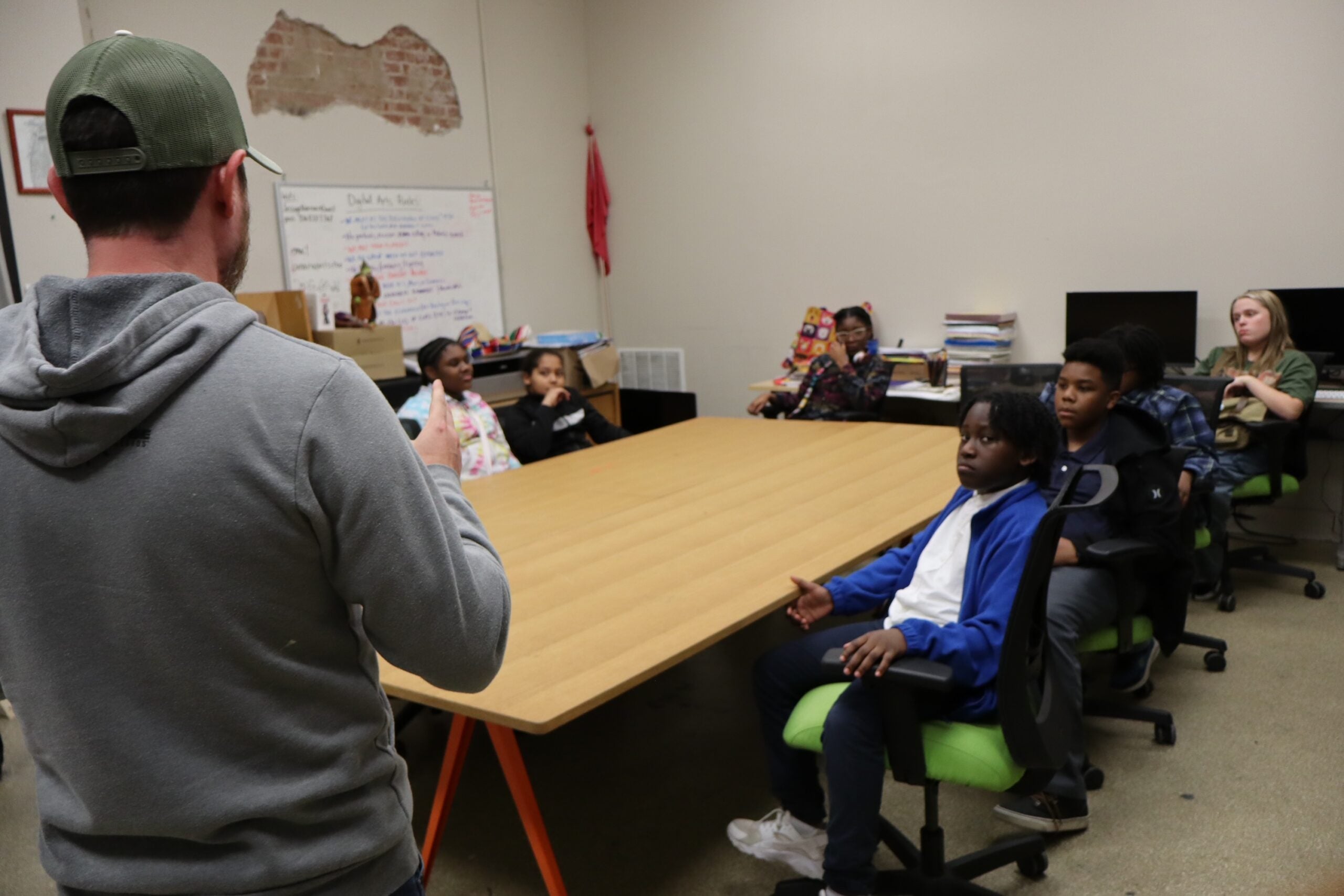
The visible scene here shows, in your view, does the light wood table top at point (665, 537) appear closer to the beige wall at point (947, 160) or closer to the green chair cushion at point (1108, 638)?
the green chair cushion at point (1108, 638)

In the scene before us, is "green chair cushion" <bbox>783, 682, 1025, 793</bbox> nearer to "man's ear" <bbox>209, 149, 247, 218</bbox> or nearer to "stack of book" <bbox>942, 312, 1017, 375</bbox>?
"man's ear" <bbox>209, 149, 247, 218</bbox>

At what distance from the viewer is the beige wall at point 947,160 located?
446cm

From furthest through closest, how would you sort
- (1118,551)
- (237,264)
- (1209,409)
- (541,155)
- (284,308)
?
1. (541,155)
2. (284,308)
3. (1209,409)
4. (1118,551)
5. (237,264)

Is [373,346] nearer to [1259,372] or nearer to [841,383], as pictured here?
[841,383]

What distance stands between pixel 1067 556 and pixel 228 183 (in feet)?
7.36

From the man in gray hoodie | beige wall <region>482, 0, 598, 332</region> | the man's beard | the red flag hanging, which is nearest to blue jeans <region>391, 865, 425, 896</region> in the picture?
the man in gray hoodie

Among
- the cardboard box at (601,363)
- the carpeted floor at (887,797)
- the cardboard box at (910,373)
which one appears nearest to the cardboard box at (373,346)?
the cardboard box at (601,363)

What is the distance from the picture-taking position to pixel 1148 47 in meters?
4.65

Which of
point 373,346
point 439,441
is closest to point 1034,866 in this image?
point 439,441

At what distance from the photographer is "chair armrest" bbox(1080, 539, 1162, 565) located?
248cm

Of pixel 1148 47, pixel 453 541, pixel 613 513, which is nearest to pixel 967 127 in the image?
pixel 1148 47

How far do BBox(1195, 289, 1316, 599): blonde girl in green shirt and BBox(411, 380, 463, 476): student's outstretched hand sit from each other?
10.6ft

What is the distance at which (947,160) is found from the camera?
529 centimetres

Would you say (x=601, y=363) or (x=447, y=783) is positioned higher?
(x=601, y=363)
